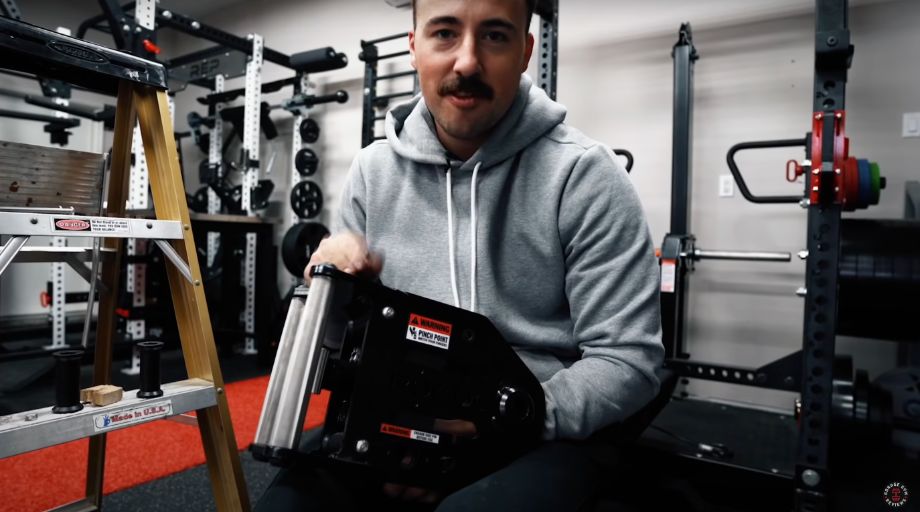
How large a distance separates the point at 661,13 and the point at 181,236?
2836 mm

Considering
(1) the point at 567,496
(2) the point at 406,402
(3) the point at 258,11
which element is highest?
(3) the point at 258,11

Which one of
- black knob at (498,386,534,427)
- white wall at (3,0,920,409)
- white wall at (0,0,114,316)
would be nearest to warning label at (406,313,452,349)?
black knob at (498,386,534,427)

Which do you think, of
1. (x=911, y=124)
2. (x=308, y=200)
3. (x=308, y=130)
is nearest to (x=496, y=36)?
(x=911, y=124)

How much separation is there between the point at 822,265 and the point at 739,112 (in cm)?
161

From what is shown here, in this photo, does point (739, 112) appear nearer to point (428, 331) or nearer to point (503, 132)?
point (503, 132)

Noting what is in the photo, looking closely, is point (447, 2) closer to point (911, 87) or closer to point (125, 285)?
point (911, 87)

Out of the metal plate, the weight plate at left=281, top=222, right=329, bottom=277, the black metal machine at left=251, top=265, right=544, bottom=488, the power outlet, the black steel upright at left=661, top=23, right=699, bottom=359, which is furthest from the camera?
the weight plate at left=281, top=222, right=329, bottom=277

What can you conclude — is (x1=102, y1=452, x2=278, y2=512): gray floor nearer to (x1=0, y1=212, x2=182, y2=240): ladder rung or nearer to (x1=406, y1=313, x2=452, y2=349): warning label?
(x1=0, y1=212, x2=182, y2=240): ladder rung

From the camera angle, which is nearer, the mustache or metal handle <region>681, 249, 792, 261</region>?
the mustache

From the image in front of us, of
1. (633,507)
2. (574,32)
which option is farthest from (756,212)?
(633,507)

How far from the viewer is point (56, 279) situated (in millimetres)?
3422

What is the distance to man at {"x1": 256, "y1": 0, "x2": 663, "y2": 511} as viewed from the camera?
833mm

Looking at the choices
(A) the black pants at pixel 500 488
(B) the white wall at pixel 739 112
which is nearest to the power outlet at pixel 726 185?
(B) the white wall at pixel 739 112

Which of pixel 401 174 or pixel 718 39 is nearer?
pixel 401 174
